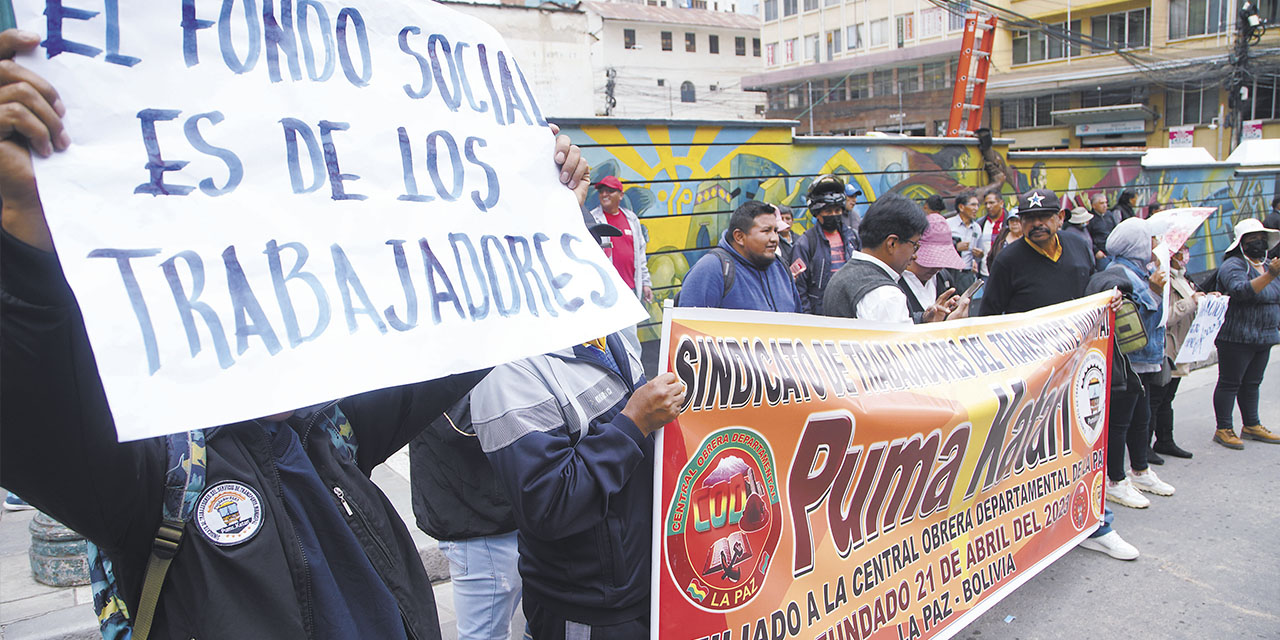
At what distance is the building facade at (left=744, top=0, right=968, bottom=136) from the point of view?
45062 mm

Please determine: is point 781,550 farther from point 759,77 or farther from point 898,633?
point 759,77

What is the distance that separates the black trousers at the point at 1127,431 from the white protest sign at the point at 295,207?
415 cm

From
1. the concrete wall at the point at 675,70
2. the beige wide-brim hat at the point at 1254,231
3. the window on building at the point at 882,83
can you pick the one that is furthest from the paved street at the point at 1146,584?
the concrete wall at the point at 675,70

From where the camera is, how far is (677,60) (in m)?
67.8

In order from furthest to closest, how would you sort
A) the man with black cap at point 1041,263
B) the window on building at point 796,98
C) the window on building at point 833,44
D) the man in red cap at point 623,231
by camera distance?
the window on building at point 796,98 → the window on building at point 833,44 → the man in red cap at point 623,231 → the man with black cap at point 1041,263

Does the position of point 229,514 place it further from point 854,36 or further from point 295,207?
point 854,36

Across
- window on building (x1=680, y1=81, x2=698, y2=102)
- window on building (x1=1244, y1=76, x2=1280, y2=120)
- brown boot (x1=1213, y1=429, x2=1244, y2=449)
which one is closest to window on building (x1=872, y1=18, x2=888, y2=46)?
window on building (x1=680, y1=81, x2=698, y2=102)

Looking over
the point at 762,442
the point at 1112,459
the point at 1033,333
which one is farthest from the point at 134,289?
the point at 1112,459

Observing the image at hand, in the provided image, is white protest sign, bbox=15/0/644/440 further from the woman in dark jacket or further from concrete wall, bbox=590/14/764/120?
concrete wall, bbox=590/14/764/120

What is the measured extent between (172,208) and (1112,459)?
536cm

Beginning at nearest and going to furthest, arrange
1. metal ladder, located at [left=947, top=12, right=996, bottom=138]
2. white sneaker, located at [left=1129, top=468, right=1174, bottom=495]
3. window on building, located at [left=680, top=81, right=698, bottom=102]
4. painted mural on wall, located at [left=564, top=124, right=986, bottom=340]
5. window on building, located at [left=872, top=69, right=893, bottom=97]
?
white sneaker, located at [left=1129, top=468, right=1174, bottom=495], painted mural on wall, located at [left=564, top=124, right=986, bottom=340], metal ladder, located at [left=947, top=12, right=996, bottom=138], window on building, located at [left=872, top=69, right=893, bottom=97], window on building, located at [left=680, top=81, right=698, bottom=102]

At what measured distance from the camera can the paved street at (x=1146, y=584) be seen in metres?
3.40

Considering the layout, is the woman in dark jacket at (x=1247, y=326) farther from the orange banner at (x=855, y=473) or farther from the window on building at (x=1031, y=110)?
the window on building at (x=1031, y=110)

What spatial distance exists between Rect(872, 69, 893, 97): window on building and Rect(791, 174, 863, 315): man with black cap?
45.2 meters
